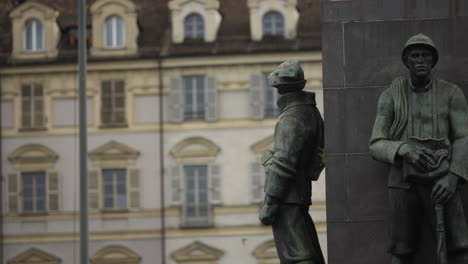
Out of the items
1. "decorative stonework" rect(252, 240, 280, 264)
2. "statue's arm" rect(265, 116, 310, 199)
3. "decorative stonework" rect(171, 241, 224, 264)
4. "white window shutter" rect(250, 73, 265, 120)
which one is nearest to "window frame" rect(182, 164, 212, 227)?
"decorative stonework" rect(171, 241, 224, 264)

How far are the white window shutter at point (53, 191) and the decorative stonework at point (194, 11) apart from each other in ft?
24.1

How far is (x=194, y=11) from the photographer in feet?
212

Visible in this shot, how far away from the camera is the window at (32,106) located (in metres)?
65.1

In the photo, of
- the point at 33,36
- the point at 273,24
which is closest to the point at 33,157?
the point at 33,36

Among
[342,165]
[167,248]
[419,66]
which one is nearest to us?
[419,66]

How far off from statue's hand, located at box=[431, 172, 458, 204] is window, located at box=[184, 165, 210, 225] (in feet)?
161

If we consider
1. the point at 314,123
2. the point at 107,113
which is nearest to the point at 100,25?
the point at 107,113

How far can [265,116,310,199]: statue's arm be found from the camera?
50.2 feet

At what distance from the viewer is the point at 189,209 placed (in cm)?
6312

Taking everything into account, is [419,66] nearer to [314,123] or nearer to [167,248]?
[314,123]

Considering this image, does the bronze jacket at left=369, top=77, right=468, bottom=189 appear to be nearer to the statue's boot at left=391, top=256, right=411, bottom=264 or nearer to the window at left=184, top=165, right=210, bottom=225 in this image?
the statue's boot at left=391, top=256, right=411, bottom=264

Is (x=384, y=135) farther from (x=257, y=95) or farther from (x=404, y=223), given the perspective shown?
(x=257, y=95)

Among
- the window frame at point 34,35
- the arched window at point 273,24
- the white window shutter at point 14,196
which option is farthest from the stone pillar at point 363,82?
the window frame at point 34,35

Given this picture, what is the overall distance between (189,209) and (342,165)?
157 feet
